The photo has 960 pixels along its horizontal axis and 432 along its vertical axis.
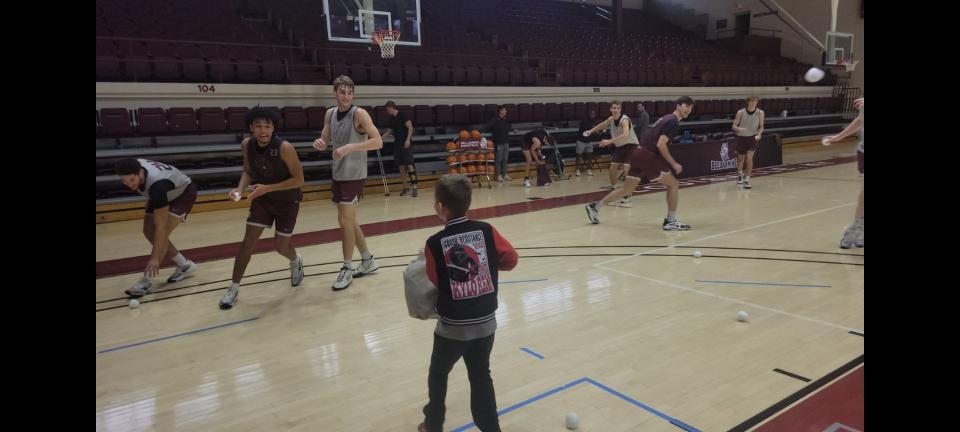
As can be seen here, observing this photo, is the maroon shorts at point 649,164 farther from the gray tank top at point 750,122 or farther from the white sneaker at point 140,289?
the white sneaker at point 140,289

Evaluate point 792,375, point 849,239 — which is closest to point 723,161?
point 849,239

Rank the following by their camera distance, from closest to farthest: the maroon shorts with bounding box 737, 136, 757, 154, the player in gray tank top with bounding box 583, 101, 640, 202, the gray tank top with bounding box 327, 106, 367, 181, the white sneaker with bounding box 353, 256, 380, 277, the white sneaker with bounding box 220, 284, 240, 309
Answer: the white sneaker with bounding box 220, 284, 240, 309, the gray tank top with bounding box 327, 106, 367, 181, the white sneaker with bounding box 353, 256, 380, 277, the player in gray tank top with bounding box 583, 101, 640, 202, the maroon shorts with bounding box 737, 136, 757, 154

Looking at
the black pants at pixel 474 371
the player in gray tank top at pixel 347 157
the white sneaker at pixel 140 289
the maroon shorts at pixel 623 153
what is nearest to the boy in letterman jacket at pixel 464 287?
the black pants at pixel 474 371

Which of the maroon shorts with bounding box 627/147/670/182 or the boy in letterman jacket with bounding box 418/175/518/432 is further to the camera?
the maroon shorts with bounding box 627/147/670/182

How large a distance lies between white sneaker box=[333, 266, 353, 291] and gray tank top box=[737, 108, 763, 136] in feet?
27.7

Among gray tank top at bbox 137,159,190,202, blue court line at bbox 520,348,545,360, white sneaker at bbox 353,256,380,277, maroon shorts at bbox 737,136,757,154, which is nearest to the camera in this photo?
blue court line at bbox 520,348,545,360

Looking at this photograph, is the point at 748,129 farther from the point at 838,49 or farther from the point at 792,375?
the point at 792,375

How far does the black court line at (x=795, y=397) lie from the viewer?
8.63 ft

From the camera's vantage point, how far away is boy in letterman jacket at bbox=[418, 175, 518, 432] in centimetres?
226

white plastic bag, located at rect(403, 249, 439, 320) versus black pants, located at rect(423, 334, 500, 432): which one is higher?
white plastic bag, located at rect(403, 249, 439, 320)

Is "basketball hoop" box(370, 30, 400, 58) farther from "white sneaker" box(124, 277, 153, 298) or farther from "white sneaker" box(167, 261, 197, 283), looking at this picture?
"white sneaker" box(124, 277, 153, 298)

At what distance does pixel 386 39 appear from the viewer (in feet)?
38.8

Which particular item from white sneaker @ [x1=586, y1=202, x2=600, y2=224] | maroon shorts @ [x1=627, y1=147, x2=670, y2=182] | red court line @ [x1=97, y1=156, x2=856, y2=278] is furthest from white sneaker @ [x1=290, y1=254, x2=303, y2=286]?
maroon shorts @ [x1=627, y1=147, x2=670, y2=182]
